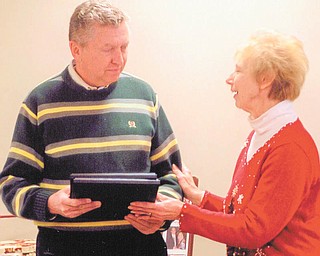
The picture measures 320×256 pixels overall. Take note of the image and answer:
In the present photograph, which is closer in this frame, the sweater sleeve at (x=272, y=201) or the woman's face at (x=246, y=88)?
the sweater sleeve at (x=272, y=201)

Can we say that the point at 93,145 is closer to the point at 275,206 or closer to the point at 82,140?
the point at 82,140

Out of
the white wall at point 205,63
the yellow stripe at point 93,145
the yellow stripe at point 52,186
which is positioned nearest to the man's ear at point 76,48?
the yellow stripe at point 93,145

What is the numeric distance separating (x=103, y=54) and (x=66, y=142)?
29 cm

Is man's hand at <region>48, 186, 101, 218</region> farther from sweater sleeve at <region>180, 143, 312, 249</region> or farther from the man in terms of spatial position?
sweater sleeve at <region>180, 143, 312, 249</region>

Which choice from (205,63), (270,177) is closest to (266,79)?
(270,177)

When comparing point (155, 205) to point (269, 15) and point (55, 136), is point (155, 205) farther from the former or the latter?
point (269, 15)

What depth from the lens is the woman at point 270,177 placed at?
1.75 meters

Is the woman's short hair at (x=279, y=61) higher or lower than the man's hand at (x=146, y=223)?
higher

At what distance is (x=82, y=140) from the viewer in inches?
72.2

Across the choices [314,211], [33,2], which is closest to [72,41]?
[314,211]

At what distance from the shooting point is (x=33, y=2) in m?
2.90

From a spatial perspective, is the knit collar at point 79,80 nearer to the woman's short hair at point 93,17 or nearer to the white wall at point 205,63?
the woman's short hair at point 93,17

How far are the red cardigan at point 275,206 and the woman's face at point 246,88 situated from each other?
0.42 ft

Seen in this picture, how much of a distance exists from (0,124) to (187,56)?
971mm
